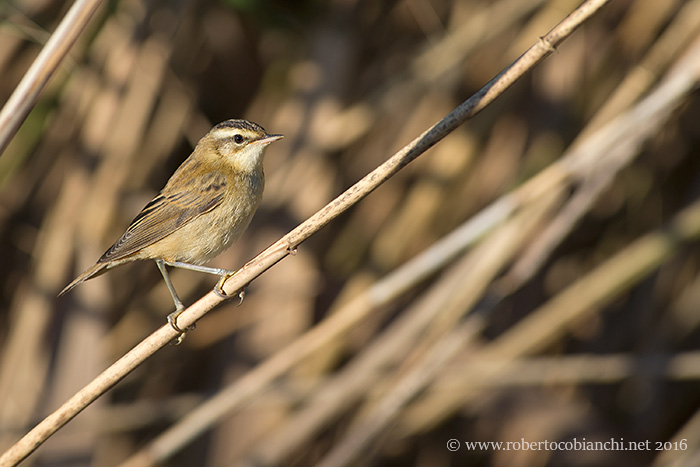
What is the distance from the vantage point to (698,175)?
13.4ft

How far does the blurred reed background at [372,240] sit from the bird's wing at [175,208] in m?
0.62

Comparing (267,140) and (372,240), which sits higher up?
→ (372,240)

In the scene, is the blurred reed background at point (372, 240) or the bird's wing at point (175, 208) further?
the blurred reed background at point (372, 240)

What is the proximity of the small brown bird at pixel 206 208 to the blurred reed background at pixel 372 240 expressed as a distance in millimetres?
629

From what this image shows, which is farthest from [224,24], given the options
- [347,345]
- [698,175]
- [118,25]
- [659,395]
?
[659,395]

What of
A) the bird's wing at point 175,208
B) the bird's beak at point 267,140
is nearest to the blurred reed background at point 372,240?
the bird's wing at point 175,208

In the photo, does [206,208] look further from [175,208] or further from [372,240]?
[372,240]

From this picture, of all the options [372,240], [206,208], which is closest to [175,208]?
[206,208]

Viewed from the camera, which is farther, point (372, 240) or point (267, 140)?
point (372, 240)

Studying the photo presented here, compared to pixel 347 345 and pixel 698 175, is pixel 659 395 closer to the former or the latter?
pixel 698 175

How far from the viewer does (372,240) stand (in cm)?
412

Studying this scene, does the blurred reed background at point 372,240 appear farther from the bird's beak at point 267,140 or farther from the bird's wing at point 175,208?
the bird's beak at point 267,140

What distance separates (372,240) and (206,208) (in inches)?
55.6

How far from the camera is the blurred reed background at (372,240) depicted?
11.2ft
